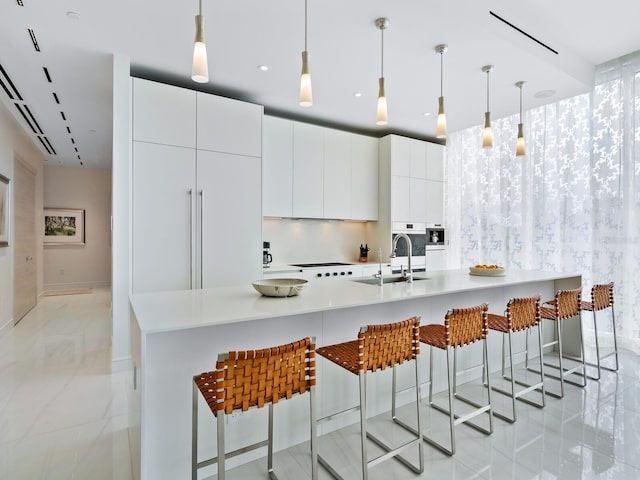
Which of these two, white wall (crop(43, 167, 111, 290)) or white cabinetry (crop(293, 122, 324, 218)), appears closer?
white cabinetry (crop(293, 122, 324, 218))

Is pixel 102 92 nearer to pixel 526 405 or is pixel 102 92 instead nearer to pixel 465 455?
pixel 465 455

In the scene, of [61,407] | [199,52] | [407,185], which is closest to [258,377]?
[199,52]

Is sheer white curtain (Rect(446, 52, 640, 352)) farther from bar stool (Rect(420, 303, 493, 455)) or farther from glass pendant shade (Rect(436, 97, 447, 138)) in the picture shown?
bar stool (Rect(420, 303, 493, 455))

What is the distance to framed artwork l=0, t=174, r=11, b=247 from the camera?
14.6 feet

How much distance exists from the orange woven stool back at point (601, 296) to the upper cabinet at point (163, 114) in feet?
12.7

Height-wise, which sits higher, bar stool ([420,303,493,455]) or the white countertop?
the white countertop

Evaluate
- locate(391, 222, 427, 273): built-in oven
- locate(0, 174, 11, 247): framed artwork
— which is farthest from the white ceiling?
locate(391, 222, 427, 273): built-in oven

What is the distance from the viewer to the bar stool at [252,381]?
1.37 m

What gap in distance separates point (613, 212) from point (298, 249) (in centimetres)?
358

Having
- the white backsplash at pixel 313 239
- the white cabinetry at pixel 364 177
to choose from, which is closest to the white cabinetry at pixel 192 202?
the white backsplash at pixel 313 239

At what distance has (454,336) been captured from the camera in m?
2.12

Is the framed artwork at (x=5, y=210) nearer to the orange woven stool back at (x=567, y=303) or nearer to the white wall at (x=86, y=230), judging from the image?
the white wall at (x=86, y=230)

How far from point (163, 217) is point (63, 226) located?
21.1 ft

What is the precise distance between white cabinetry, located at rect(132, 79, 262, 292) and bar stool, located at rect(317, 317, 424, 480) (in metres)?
1.95
